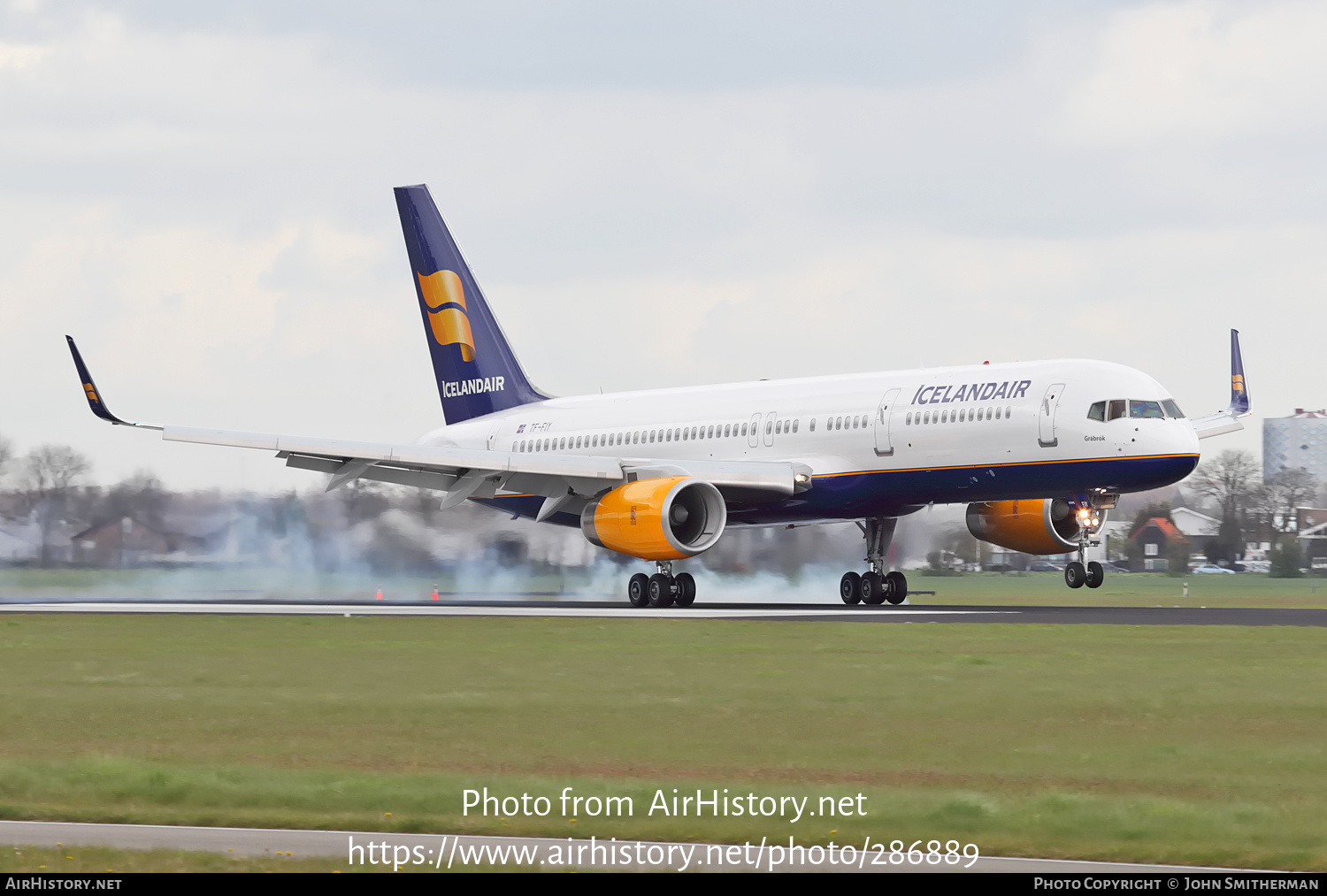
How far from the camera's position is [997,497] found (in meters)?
38.7

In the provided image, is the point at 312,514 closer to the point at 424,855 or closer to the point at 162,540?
the point at 162,540

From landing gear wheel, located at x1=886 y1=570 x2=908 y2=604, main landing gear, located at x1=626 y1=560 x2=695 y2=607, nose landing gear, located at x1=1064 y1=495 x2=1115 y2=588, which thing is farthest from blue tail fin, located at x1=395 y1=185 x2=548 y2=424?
nose landing gear, located at x1=1064 y1=495 x2=1115 y2=588

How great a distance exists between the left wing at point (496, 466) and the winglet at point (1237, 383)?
9932mm

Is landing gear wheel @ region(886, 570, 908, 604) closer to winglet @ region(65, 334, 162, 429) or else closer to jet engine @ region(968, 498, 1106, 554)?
jet engine @ region(968, 498, 1106, 554)

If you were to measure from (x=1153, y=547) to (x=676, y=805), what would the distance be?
57.4 metres

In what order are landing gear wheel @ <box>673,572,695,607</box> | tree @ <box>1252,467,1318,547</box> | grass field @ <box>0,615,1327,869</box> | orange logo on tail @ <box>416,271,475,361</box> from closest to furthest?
grass field @ <box>0,615,1327,869</box> < landing gear wheel @ <box>673,572,695,607</box> < orange logo on tail @ <box>416,271,475,361</box> < tree @ <box>1252,467,1318,547</box>

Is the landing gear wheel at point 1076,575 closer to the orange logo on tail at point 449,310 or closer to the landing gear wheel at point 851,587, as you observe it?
the landing gear wheel at point 851,587

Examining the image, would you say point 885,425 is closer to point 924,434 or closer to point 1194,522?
point 924,434

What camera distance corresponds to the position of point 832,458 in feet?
133

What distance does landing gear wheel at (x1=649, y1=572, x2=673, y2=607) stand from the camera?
41281 mm

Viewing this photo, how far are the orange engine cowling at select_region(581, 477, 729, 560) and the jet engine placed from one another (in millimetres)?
6109

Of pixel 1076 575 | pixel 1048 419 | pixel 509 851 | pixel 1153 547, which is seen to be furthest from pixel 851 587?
pixel 509 851

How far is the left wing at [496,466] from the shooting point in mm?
40656

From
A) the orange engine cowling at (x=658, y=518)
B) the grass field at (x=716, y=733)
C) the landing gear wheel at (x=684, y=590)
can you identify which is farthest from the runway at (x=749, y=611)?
the grass field at (x=716, y=733)
